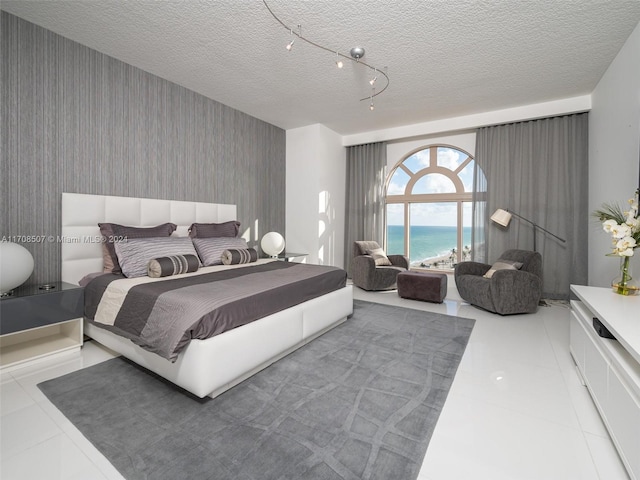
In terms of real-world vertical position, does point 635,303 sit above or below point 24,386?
above

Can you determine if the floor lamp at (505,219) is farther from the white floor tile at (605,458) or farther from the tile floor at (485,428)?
the white floor tile at (605,458)

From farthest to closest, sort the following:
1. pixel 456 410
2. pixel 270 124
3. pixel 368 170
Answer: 1. pixel 368 170
2. pixel 270 124
3. pixel 456 410

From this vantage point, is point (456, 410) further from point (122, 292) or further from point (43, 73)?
point (43, 73)

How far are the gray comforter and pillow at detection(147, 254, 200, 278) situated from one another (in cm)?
8

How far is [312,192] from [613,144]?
375 centimetres

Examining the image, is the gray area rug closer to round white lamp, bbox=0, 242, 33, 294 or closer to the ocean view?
round white lamp, bbox=0, 242, 33, 294

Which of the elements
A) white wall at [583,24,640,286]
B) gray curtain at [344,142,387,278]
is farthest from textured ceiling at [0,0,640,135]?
gray curtain at [344,142,387,278]

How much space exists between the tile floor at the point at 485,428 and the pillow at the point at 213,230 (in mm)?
1495

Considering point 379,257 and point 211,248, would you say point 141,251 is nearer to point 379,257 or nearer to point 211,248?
point 211,248

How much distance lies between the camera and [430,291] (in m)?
4.09

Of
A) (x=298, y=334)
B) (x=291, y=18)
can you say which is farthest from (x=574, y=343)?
(x=291, y=18)

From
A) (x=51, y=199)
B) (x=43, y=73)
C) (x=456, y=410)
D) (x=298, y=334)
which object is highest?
(x=43, y=73)

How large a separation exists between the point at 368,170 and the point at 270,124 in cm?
197

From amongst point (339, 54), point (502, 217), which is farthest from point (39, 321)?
point (502, 217)
